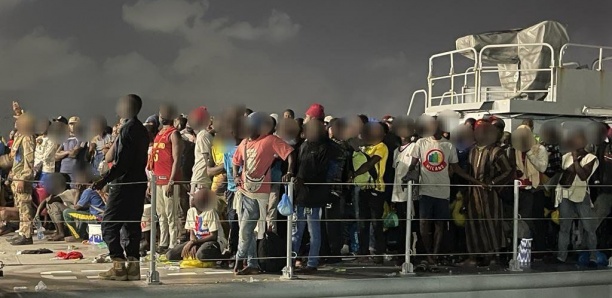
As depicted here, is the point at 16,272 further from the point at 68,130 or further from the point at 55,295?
the point at 68,130

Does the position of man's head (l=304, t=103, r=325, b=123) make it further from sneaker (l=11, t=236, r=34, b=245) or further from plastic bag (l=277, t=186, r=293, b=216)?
sneaker (l=11, t=236, r=34, b=245)

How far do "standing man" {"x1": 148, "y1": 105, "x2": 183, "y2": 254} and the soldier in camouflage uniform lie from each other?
164 centimetres

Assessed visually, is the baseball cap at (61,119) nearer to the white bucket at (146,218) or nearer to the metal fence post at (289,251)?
the white bucket at (146,218)

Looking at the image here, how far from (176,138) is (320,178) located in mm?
1553

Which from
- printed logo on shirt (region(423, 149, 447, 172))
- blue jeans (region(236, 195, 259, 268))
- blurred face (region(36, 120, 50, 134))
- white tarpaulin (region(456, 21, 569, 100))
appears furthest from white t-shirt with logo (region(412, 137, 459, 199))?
blurred face (region(36, 120, 50, 134))

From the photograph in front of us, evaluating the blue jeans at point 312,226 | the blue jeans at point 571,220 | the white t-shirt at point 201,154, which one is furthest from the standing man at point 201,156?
the blue jeans at point 571,220

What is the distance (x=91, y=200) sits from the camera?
8305 mm

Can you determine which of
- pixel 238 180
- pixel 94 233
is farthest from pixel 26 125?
pixel 238 180

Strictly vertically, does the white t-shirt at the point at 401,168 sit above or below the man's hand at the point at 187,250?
above

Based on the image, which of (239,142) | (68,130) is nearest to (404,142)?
(239,142)

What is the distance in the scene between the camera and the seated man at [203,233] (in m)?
6.48

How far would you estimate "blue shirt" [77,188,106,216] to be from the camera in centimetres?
822

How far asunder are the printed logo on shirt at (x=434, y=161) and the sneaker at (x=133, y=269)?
9.04 feet

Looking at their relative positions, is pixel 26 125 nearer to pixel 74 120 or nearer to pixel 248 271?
pixel 74 120
